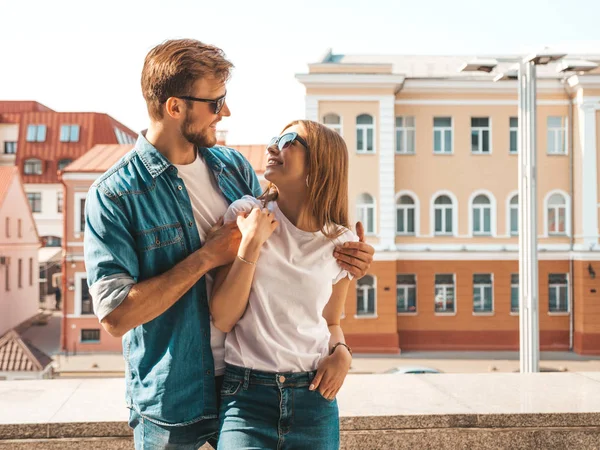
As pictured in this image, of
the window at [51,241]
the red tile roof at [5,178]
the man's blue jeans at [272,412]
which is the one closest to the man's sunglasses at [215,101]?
the man's blue jeans at [272,412]

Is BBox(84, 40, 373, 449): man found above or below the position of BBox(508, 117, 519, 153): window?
below

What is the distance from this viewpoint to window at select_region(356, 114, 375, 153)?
1577cm

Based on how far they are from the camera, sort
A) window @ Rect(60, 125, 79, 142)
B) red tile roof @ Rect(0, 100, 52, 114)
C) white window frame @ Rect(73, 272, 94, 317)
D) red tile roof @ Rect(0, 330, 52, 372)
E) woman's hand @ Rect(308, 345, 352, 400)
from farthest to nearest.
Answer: red tile roof @ Rect(0, 100, 52, 114), window @ Rect(60, 125, 79, 142), white window frame @ Rect(73, 272, 94, 317), red tile roof @ Rect(0, 330, 52, 372), woman's hand @ Rect(308, 345, 352, 400)

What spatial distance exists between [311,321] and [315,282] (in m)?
0.07

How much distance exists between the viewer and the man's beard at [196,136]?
135 cm

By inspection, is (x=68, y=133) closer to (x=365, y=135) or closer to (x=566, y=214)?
(x=365, y=135)

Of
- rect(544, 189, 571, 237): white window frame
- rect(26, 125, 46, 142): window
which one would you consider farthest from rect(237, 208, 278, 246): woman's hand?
rect(26, 125, 46, 142): window

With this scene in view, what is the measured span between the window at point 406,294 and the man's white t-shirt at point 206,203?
607 inches

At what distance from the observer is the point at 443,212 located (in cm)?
1678

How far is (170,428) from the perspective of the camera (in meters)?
1.33

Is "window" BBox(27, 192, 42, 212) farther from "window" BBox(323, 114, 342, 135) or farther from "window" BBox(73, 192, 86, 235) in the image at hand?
"window" BBox(323, 114, 342, 135)

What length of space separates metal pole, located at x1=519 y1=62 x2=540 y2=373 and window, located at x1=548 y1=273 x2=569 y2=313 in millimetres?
10365

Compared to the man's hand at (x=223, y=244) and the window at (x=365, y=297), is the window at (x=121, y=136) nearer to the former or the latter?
the window at (x=365, y=297)

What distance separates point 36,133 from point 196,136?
2902cm
